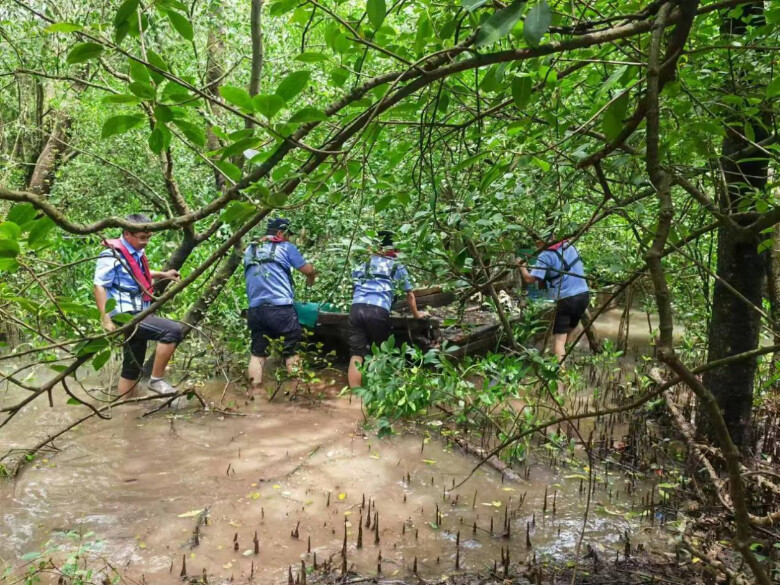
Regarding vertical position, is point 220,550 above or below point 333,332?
below

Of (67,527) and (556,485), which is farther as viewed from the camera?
(556,485)

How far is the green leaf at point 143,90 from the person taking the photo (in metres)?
1.25

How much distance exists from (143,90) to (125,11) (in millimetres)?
174

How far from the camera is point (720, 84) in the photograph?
3.25m

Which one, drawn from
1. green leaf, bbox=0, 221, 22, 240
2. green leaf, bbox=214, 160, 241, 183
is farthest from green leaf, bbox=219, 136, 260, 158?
green leaf, bbox=0, 221, 22, 240

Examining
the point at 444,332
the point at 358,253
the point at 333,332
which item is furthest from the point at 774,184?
the point at 333,332

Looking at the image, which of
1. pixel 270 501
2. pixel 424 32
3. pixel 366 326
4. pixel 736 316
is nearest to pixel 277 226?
pixel 366 326

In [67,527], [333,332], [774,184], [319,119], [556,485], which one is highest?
[774,184]

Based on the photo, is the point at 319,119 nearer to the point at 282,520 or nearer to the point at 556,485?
the point at 282,520

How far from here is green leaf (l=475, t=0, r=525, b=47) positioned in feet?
3.39

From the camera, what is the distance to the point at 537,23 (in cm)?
107

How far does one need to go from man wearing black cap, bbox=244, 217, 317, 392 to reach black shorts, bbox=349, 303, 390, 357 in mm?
649

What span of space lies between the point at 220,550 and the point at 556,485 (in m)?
2.49

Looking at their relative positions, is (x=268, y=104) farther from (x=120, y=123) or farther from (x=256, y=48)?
(x=256, y=48)
